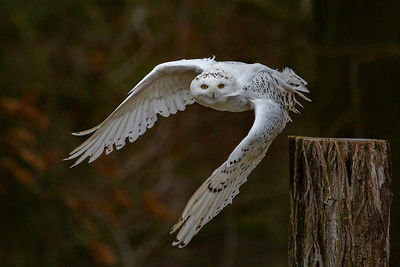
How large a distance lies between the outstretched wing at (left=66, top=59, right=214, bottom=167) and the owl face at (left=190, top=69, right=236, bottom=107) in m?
0.28

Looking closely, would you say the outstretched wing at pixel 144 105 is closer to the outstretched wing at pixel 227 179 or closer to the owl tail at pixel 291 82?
the owl tail at pixel 291 82

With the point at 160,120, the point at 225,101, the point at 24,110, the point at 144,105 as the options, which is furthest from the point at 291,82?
the point at 160,120

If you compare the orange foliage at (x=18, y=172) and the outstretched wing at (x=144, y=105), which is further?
the orange foliage at (x=18, y=172)

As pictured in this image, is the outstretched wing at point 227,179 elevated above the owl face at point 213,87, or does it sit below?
below

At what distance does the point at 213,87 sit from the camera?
2301 mm

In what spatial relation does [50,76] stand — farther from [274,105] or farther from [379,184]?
[379,184]

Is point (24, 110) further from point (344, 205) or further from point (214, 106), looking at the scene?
point (344, 205)

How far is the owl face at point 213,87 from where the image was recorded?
2.31m

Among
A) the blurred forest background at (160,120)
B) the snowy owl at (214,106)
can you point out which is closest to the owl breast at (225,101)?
the snowy owl at (214,106)

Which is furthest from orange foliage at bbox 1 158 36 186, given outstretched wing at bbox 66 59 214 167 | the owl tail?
the owl tail

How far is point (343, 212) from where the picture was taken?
7.35ft

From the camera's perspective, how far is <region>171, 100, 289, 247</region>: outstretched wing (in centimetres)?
217

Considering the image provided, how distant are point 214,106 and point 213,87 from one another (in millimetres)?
108

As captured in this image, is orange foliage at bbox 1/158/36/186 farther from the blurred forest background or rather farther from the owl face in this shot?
the owl face
